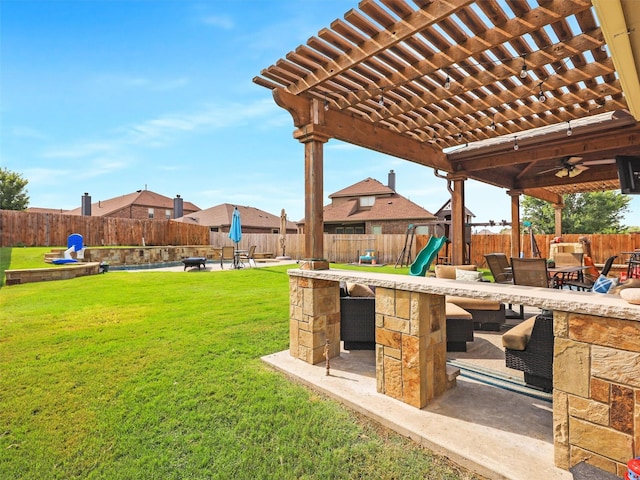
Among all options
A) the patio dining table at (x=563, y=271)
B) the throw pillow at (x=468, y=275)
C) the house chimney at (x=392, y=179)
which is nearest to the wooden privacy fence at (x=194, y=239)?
the patio dining table at (x=563, y=271)

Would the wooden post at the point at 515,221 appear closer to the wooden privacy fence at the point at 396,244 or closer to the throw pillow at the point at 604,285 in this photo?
the wooden privacy fence at the point at 396,244

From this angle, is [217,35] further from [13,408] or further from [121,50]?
[13,408]

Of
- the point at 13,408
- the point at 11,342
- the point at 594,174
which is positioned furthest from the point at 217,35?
the point at 594,174

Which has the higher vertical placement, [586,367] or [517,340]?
[586,367]

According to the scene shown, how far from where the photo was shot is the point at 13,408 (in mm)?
2781

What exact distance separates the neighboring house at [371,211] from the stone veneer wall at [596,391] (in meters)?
19.9

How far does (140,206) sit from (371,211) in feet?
77.9

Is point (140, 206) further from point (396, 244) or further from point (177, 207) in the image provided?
point (396, 244)

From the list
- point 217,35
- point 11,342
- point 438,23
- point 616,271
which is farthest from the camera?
point 616,271

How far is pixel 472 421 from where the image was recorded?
2412 millimetres

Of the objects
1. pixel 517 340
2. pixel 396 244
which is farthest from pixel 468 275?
pixel 396 244

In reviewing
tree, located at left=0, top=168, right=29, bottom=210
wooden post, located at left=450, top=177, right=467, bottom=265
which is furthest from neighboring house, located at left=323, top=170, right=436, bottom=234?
tree, located at left=0, top=168, right=29, bottom=210

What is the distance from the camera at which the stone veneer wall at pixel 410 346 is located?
8.57ft

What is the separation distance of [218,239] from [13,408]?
73.6 feet
